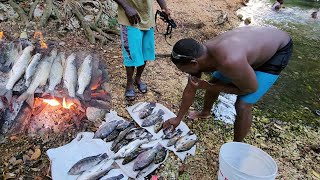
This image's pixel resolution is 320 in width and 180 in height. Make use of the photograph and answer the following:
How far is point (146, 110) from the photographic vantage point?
3.96 m

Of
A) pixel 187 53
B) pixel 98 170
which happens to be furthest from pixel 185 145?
pixel 187 53

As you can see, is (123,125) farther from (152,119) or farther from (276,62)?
(276,62)

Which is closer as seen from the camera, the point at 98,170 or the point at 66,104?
the point at 98,170

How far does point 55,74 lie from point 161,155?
65.4 inches

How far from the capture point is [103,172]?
3041mm

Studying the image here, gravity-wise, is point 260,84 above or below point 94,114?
above

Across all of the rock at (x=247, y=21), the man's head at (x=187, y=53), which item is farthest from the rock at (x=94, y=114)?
the rock at (x=247, y=21)

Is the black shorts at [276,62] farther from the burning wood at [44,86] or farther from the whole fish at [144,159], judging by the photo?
the burning wood at [44,86]

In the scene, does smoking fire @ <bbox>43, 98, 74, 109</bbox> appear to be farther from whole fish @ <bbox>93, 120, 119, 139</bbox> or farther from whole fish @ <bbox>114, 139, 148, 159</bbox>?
whole fish @ <bbox>114, 139, 148, 159</bbox>

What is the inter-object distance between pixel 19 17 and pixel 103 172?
13.5 ft

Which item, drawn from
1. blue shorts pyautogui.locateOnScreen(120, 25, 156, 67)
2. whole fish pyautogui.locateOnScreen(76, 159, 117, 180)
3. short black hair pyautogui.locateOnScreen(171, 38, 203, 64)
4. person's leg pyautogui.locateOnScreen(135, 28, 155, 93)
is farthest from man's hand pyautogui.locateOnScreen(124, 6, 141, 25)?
whole fish pyautogui.locateOnScreen(76, 159, 117, 180)

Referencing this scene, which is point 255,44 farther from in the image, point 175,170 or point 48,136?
Answer: point 48,136

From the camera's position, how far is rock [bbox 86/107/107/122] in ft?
12.1

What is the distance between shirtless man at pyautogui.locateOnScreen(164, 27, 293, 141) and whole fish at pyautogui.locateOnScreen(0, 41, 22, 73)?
2.19 metres
